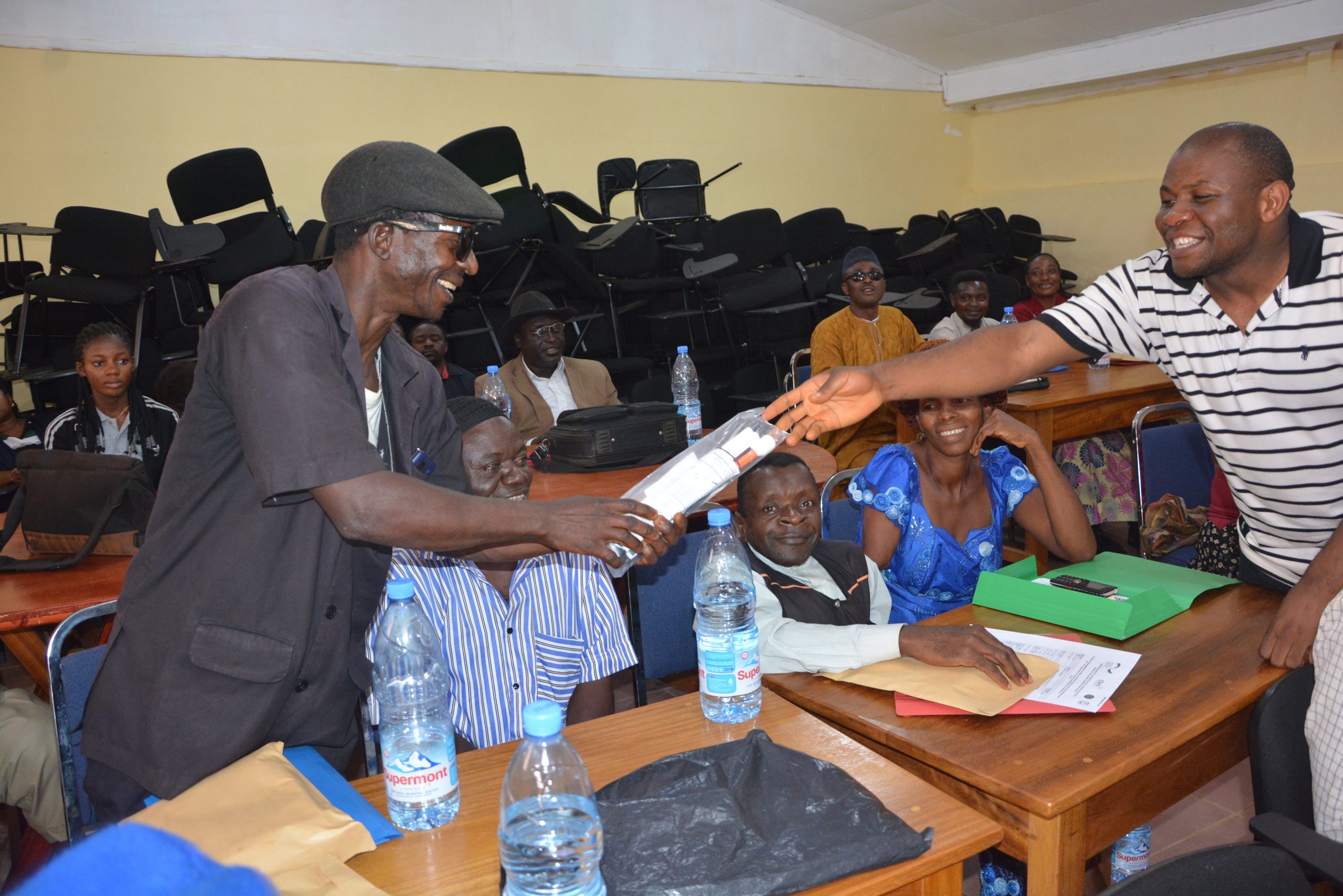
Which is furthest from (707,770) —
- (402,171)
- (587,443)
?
(587,443)

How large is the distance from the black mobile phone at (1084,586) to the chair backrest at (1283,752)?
40 cm

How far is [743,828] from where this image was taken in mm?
1181

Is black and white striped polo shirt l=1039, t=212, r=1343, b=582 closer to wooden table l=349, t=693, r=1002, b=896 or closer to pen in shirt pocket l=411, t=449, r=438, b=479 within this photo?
wooden table l=349, t=693, r=1002, b=896

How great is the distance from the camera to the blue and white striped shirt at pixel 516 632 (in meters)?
2.13

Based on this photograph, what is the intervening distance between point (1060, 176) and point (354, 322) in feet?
35.5

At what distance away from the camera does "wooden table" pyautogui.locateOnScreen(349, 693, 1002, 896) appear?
119 centimetres

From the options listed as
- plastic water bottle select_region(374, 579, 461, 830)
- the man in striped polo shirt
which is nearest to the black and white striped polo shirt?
the man in striped polo shirt

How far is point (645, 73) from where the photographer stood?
341 inches

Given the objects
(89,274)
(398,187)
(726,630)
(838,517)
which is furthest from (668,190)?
(726,630)

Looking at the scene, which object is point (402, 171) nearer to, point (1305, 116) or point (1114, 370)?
point (1114, 370)

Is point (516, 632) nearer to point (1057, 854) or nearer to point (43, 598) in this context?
point (1057, 854)

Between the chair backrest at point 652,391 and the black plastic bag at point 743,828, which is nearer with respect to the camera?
the black plastic bag at point 743,828

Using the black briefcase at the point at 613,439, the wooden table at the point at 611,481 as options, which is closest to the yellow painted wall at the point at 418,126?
the black briefcase at the point at 613,439

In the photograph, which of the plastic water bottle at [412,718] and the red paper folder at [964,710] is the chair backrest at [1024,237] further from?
the plastic water bottle at [412,718]
